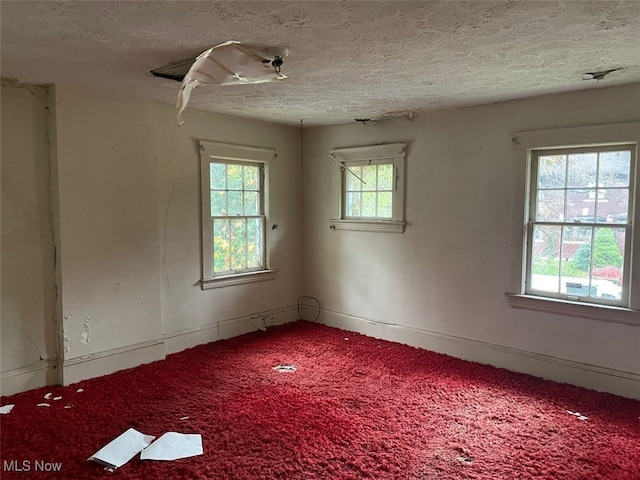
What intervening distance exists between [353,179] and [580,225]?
7.84ft

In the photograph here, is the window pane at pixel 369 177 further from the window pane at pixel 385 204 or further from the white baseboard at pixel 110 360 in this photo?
the white baseboard at pixel 110 360

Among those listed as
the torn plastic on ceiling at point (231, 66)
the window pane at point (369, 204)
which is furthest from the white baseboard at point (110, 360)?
the window pane at point (369, 204)

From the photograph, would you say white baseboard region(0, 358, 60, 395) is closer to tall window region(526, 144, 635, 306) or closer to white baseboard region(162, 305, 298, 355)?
white baseboard region(162, 305, 298, 355)

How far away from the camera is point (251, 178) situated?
5.04m

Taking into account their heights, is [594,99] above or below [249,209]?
above

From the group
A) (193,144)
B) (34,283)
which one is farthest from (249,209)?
(34,283)

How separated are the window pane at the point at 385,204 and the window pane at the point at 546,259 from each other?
1482mm

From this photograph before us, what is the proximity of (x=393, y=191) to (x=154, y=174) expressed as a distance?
239cm

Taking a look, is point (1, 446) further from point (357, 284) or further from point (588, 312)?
point (588, 312)

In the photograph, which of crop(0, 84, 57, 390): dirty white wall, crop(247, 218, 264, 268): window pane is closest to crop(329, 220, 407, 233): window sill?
crop(247, 218, 264, 268): window pane

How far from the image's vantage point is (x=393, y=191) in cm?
470

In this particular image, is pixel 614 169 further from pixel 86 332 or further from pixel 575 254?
pixel 86 332

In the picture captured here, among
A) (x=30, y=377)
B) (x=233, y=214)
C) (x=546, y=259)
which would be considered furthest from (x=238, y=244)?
(x=546, y=259)

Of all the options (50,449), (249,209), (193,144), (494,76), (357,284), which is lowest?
(50,449)
